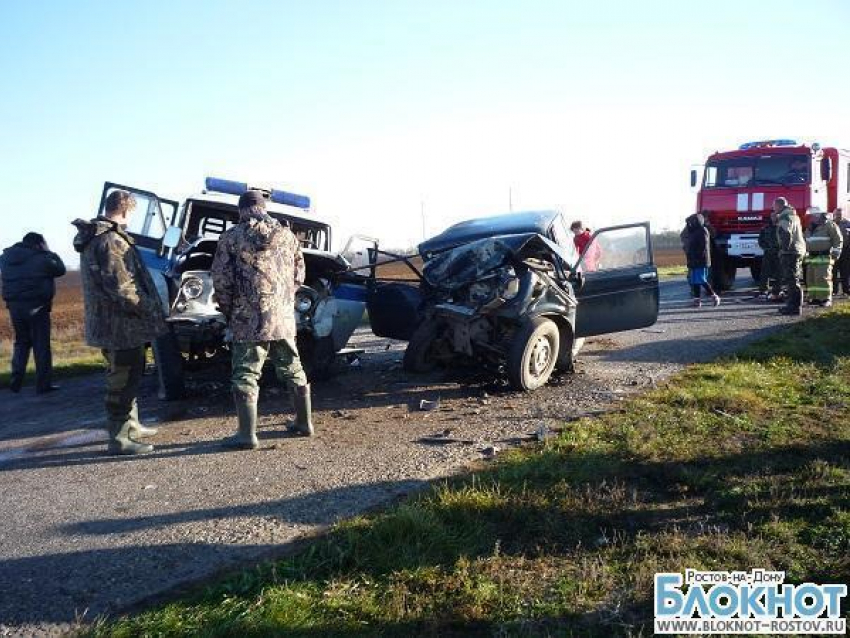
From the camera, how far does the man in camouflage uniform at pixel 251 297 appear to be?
15.5 ft

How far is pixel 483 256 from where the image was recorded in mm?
6543

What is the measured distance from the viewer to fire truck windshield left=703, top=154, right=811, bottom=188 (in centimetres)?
1315

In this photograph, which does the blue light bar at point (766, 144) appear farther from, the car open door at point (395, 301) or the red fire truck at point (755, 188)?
the car open door at point (395, 301)

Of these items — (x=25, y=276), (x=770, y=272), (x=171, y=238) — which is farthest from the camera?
(x=770, y=272)

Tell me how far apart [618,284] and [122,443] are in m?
4.94

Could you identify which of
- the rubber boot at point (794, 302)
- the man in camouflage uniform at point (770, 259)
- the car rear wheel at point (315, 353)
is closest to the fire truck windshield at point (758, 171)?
the man in camouflage uniform at point (770, 259)

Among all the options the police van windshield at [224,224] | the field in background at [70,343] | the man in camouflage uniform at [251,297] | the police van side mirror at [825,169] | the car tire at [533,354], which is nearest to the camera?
the man in camouflage uniform at [251,297]

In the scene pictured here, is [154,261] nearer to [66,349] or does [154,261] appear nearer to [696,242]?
[66,349]

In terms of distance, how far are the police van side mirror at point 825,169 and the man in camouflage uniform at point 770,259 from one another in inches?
60.6

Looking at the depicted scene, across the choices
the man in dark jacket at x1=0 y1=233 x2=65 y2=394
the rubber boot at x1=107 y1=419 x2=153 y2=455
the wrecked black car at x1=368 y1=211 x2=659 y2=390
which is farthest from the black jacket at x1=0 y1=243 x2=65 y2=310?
the wrecked black car at x1=368 y1=211 x2=659 y2=390

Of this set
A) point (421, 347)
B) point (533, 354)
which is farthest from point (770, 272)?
point (421, 347)

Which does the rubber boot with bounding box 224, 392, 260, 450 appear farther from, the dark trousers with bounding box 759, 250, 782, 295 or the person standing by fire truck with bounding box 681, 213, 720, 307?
the dark trousers with bounding box 759, 250, 782, 295

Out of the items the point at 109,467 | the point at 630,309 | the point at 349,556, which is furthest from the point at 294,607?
the point at 630,309

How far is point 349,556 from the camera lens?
3.10 meters
